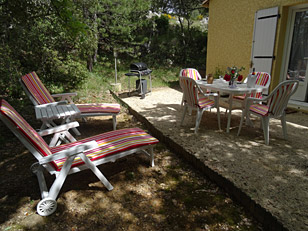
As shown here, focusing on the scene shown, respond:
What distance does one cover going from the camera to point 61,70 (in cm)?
678

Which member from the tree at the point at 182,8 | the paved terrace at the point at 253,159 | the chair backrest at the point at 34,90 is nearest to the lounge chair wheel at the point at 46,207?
the paved terrace at the point at 253,159

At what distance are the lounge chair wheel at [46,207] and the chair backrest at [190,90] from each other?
2609 mm

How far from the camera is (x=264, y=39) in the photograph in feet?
19.1

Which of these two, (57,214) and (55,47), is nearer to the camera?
(57,214)

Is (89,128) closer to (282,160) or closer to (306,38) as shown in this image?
(282,160)

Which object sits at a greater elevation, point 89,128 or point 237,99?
point 237,99

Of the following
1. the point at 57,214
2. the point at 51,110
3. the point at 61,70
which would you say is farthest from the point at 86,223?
the point at 61,70

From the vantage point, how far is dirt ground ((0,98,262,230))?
2.03 m

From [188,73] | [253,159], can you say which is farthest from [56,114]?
[188,73]

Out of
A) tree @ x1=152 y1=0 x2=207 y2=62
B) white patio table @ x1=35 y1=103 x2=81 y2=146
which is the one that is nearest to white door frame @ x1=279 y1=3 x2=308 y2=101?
white patio table @ x1=35 y1=103 x2=81 y2=146

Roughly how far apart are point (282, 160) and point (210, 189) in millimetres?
1133

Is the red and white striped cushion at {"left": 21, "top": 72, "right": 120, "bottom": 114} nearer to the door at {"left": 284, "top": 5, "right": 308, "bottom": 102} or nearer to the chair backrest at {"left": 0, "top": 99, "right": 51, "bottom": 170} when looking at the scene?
the chair backrest at {"left": 0, "top": 99, "right": 51, "bottom": 170}

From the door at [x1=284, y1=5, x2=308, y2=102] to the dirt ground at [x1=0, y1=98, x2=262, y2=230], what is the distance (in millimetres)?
4251

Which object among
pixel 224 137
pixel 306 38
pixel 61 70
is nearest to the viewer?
pixel 224 137
